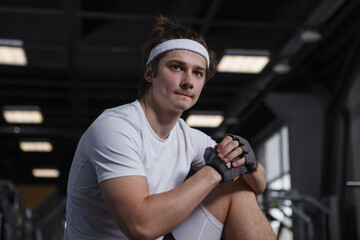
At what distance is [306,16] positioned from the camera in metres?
6.36

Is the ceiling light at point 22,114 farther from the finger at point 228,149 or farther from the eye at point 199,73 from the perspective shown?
the finger at point 228,149

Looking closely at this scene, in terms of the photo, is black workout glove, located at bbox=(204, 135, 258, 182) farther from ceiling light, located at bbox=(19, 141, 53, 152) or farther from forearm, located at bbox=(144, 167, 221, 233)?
ceiling light, located at bbox=(19, 141, 53, 152)

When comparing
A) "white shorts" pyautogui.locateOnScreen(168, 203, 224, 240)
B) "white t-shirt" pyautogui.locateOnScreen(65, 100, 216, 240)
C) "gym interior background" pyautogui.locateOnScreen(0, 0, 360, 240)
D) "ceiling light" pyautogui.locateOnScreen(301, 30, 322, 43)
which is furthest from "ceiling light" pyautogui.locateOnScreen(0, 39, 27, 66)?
"white shorts" pyautogui.locateOnScreen(168, 203, 224, 240)

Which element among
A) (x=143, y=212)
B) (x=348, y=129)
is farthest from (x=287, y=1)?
(x=143, y=212)

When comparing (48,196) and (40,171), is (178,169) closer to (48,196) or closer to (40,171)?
→ (40,171)

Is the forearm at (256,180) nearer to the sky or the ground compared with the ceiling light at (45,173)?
nearer to the ground

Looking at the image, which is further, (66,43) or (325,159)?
(325,159)

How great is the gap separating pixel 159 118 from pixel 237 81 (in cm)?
643

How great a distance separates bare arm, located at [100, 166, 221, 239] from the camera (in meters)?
1.50

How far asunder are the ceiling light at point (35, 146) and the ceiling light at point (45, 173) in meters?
2.18

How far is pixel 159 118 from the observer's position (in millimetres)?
1836

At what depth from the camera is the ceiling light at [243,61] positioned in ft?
21.9

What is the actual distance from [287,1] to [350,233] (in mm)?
3530

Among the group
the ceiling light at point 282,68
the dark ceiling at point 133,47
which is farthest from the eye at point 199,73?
the ceiling light at point 282,68
